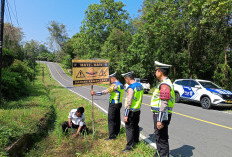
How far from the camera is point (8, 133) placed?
436 cm

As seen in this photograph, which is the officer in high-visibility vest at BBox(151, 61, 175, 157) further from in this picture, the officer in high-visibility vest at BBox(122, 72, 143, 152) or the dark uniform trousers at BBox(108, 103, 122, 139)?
the dark uniform trousers at BBox(108, 103, 122, 139)

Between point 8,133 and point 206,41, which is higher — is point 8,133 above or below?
below

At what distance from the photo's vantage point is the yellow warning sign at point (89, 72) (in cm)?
438

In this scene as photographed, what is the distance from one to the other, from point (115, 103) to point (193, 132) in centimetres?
303

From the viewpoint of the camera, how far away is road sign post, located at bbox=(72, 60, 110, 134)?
4375 millimetres

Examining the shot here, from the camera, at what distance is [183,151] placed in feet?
13.2

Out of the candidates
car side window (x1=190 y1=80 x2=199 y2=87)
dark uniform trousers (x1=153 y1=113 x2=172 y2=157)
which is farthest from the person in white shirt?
car side window (x1=190 y1=80 x2=199 y2=87)

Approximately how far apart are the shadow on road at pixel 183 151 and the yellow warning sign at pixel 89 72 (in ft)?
8.83

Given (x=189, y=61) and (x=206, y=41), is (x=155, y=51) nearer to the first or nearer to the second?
(x=189, y=61)

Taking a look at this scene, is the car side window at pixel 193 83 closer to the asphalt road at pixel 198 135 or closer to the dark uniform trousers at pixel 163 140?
the asphalt road at pixel 198 135

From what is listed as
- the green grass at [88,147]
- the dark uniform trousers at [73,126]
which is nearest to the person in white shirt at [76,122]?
the dark uniform trousers at [73,126]

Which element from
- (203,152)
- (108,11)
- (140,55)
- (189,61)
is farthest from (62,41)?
(203,152)

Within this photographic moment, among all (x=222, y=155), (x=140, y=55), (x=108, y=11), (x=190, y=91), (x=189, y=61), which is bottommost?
(x=222, y=155)

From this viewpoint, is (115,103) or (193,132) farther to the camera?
(193,132)
